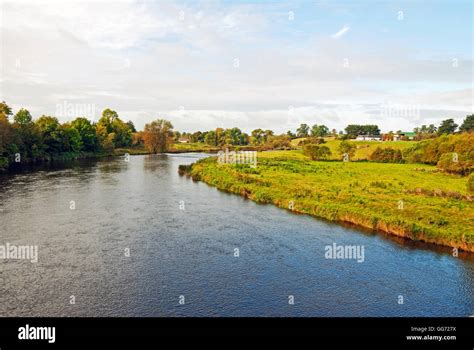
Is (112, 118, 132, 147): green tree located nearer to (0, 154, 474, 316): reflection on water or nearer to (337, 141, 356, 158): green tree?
(337, 141, 356, 158): green tree

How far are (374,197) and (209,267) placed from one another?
2549 cm

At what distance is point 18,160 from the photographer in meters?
83.6

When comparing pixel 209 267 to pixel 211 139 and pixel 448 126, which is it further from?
pixel 211 139

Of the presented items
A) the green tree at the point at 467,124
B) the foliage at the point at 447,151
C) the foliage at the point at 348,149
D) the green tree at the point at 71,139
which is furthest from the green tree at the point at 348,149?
the green tree at the point at 71,139

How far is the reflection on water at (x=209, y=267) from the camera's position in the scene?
21219 millimetres

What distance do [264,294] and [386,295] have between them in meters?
7.17

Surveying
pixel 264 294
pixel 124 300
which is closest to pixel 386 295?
pixel 264 294

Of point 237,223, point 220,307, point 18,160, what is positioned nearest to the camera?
point 220,307

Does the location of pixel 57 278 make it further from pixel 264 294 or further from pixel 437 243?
pixel 437 243

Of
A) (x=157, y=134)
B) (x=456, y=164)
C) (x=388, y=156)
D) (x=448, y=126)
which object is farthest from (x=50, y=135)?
(x=448, y=126)

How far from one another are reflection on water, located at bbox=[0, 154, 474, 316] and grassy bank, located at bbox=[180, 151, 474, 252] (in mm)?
2015

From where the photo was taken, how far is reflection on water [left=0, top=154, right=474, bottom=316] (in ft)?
69.6

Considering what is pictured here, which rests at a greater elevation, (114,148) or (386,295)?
(114,148)
